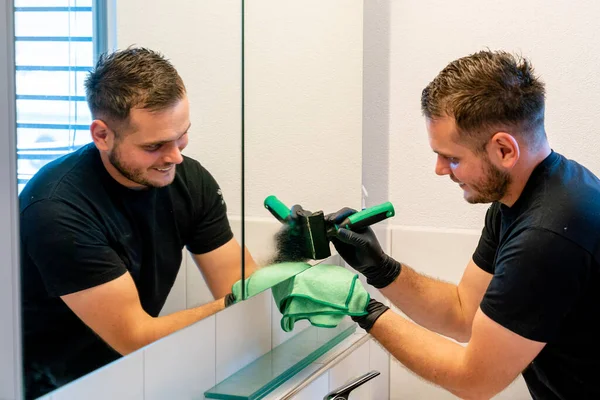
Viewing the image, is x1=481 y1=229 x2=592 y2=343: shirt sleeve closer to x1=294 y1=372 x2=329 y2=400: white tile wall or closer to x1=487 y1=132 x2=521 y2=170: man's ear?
x1=487 y1=132 x2=521 y2=170: man's ear

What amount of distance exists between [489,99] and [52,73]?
2.73 feet

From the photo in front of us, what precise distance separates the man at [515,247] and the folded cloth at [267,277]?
0.12 metres

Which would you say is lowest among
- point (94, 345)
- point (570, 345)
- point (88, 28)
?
point (570, 345)

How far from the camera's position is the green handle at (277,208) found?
4.80 feet

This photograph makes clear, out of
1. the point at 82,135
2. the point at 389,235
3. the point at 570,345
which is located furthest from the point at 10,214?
the point at 389,235

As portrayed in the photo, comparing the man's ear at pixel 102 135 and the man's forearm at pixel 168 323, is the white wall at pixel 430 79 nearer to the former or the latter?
the man's forearm at pixel 168 323

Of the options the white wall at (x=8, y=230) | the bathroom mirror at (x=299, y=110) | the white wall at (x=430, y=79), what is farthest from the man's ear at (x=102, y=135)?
the white wall at (x=430, y=79)

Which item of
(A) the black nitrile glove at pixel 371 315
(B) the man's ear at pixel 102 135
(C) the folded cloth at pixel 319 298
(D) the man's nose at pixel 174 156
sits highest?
(B) the man's ear at pixel 102 135

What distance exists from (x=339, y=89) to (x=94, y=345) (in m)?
1.03

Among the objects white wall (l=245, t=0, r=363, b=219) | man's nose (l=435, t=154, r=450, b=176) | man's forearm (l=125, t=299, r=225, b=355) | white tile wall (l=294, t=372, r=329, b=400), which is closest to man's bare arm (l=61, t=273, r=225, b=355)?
man's forearm (l=125, t=299, r=225, b=355)

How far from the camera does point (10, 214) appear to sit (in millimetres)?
853

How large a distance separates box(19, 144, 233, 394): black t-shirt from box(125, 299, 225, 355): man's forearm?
2 cm

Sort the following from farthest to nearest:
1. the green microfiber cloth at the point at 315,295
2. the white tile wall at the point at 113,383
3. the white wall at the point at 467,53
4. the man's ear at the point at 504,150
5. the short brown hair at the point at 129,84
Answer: the white wall at the point at 467,53 < the green microfiber cloth at the point at 315,295 < the man's ear at the point at 504,150 < the white tile wall at the point at 113,383 < the short brown hair at the point at 129,84

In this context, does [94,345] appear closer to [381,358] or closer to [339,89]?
[339,89]
